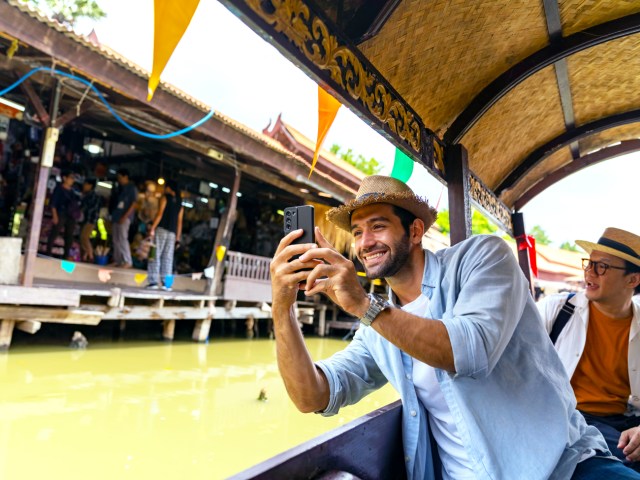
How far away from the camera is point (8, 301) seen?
564 cm

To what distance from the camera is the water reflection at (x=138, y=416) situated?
10.5 ft

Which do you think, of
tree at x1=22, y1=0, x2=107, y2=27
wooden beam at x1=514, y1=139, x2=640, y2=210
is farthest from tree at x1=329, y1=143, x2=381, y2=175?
wooden beam at x1=514, y1=139, x2=640, y2=210

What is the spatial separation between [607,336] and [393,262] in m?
1.41

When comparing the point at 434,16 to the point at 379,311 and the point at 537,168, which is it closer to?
the point at 379,311

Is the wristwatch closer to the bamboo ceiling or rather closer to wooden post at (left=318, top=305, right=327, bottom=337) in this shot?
the bamboo ceiling

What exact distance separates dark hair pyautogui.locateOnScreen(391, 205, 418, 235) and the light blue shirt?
18 cm

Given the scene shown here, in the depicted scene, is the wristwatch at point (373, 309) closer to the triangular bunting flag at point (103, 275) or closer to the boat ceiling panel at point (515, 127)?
the boat ceiling panel at point (515, 127)

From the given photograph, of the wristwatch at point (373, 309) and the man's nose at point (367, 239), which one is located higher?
the man's nose at point (367, 239)

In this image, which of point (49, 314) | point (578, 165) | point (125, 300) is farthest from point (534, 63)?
point (125, 300)

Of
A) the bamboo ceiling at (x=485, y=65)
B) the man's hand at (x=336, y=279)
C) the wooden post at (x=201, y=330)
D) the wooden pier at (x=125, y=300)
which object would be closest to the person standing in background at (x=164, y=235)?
the wooden pier at (x=125, y=300)

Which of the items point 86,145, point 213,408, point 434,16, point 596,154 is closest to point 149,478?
point 213,408

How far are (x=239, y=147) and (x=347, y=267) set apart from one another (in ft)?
21.8

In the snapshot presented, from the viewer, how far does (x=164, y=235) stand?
8.22 metres

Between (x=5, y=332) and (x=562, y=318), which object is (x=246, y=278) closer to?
(x=5, y=332)
